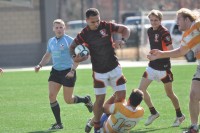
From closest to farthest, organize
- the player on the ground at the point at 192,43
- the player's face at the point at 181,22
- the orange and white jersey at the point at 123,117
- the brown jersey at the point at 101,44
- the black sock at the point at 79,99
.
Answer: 1. the orange and white jersey at the point at 123,117
2. the player on the ground at the point at 192,43
3. the player's face at the point at 181,22
4. the brown jersey at the point at 101,44
5. the black sock at the point at 79,99

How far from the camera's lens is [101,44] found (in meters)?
9.55

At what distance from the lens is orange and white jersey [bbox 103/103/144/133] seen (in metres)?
8.86

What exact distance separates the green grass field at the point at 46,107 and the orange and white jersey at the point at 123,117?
134 cm

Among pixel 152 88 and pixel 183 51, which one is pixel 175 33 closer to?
pixel 152 88

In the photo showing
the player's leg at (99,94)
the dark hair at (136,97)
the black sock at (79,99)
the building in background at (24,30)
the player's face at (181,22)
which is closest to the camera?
the dark hair at (136,97)

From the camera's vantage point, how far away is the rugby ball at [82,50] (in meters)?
9.38

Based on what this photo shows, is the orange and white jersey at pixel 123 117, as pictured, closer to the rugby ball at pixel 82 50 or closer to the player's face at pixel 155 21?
the rugby ball at pixel 82 50

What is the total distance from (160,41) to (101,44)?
1.75m

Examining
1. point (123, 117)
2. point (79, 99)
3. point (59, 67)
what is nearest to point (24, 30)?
point (79, 99)

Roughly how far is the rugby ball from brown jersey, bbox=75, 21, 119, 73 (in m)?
0.18

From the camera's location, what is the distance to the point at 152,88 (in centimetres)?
1739

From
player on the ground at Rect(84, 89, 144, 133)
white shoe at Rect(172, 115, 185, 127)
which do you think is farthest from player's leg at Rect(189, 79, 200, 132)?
white shoe at Rect(172, 115, 185, 127)

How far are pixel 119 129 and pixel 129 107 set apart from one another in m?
0.39

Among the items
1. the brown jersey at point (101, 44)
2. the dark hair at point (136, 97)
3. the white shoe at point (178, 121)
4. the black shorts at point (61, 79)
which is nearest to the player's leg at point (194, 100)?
the dark hair at point (136, 97)
